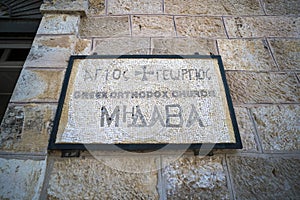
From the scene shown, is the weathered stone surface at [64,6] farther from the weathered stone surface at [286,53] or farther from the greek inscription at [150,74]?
the weathered stone surface at [286,53]

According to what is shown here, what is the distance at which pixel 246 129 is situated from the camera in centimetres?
97

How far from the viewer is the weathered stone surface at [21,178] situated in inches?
31.0

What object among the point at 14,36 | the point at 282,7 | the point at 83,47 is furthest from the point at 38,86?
the point at 282,7

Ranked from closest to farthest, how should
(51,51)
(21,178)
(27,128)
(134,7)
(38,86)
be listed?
(21,178) < (27,128) < (38,86) < (51,51) < (134,7)

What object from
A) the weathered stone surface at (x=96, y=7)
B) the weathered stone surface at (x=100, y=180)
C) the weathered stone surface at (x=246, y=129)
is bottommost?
the weathered stone surface at (x=100, y=180)

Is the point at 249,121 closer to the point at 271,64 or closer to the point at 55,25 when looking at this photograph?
the point at 271,64

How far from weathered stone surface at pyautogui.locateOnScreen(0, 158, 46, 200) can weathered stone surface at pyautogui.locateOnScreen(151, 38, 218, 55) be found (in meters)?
0.84

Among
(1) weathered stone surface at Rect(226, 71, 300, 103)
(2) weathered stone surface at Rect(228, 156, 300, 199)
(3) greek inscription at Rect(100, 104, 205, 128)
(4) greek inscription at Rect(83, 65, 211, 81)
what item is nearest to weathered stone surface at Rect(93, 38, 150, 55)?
(4) greek inscription at Rect(83, 65, 211, 81)

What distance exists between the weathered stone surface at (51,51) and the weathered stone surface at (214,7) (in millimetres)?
706

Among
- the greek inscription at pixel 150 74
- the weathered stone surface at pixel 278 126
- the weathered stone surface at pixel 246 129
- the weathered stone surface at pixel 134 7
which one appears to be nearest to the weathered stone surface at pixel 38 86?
the greek inscription at pixel 150 74

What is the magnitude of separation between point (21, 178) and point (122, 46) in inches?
33.0

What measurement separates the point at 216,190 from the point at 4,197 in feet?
2.73

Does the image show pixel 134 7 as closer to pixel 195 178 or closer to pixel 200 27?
pixel 200 27

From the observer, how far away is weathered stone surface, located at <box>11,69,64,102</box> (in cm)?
101
